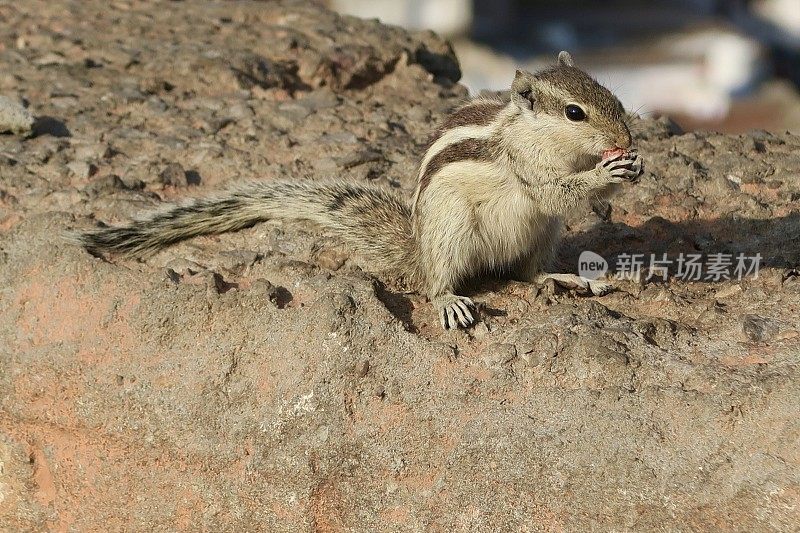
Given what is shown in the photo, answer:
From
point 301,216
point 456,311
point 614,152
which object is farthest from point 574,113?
point 301,216

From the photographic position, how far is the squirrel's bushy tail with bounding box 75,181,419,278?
148 inches

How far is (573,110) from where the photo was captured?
3500 mm

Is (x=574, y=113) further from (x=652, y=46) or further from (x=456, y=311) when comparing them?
(x=652, y=46)

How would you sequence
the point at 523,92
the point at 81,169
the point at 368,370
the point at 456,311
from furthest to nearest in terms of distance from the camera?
the point at 81,169, the point at 523,92, the point at 456,311, the point at 368,370

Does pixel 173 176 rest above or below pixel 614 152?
below

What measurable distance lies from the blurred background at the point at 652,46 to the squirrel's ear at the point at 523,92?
8805 mm

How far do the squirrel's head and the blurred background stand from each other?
881cm

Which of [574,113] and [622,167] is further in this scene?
[574,113]

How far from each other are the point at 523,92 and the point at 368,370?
Result: 1151 millimetres

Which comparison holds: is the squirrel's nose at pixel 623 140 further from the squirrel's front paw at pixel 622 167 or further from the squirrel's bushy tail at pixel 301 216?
the squirrel's bushy tail at pixel 301 216

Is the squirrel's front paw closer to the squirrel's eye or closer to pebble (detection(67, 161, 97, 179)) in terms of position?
the squirrel's eye

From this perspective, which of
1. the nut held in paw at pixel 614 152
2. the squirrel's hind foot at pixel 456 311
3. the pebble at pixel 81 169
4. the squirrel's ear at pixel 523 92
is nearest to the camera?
the squirrel's hind foot at pixel 456 311

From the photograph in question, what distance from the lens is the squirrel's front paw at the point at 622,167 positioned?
338cm

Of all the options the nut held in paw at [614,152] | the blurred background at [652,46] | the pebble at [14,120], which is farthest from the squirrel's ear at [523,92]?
the blurred background at [652,46]
